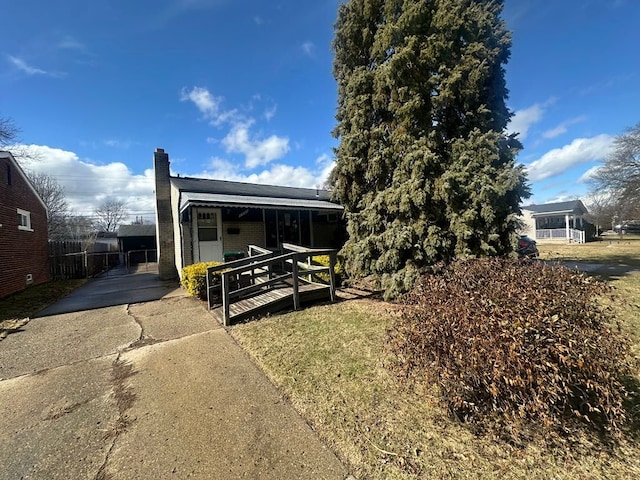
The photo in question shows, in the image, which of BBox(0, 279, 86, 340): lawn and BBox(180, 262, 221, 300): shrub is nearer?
BBox(0, 279, 86, 340): lawn

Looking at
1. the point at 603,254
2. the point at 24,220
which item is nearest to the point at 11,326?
the point at 24,220

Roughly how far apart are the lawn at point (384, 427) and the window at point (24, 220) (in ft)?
41.7

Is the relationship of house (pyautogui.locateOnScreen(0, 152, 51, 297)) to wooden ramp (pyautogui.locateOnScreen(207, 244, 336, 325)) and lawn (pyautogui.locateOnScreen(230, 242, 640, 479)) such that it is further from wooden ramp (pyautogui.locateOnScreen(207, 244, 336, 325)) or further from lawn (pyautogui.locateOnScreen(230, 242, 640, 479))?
lawn (pyautogui.locateOnScreen(230, 242, 640, 479))

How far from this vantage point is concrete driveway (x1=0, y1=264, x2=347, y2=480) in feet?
7.45

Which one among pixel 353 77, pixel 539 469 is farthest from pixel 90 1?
pixel 539 469

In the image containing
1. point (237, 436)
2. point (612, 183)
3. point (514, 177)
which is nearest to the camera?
point (237, 436)

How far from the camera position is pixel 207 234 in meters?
10.8

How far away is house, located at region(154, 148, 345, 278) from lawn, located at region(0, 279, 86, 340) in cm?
370

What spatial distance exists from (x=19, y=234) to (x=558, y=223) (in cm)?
4506

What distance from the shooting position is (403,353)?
2.80 m

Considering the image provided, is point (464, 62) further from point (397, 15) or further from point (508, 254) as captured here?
point (508, 254)

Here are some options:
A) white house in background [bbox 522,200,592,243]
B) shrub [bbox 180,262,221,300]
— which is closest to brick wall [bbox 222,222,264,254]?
shrub [bbox 180,262,221,300]

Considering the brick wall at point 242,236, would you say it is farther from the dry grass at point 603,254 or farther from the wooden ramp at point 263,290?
the dry grass at point 603,254

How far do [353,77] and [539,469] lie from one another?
851 centimetres
